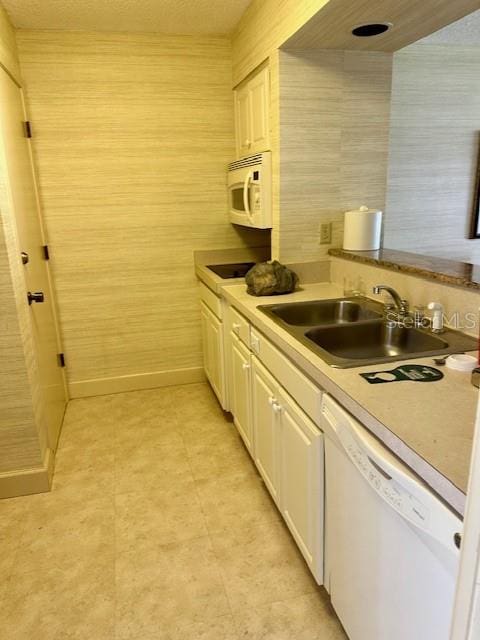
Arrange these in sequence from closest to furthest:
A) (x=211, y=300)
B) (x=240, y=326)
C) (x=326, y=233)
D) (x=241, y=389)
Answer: (x=240, y=326)
(x=241, y=389)
(x=326, y=233)
(x=211, y=300)

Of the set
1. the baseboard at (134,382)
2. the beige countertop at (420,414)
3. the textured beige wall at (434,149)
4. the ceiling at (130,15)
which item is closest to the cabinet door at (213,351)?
the baseboard at (134,382)

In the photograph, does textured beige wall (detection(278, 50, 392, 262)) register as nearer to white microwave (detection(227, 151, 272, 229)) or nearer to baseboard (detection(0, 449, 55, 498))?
white microwave (detection(227, 151, 272, 229))

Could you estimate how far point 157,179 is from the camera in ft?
10.3

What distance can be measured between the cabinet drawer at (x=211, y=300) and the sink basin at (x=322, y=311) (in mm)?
648

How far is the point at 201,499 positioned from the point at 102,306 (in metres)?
1.63

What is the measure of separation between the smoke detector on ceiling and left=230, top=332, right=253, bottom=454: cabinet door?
152cm

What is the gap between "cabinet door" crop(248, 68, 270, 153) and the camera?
246 centimetres

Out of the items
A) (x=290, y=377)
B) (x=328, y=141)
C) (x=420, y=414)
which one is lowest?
(x=290, y=377)

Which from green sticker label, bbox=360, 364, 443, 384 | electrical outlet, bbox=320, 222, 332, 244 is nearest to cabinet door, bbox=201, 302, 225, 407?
electrical outlet, bbox=320, 222, 332, 244

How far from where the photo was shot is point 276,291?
2330 millimetres

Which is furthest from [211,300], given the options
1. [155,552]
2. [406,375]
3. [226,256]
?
[406,375]

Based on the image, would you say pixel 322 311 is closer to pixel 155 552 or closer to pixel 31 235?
pixel 155 552

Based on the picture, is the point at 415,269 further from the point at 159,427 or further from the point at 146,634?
the point at 159,427

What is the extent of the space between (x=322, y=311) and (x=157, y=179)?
164 cm
